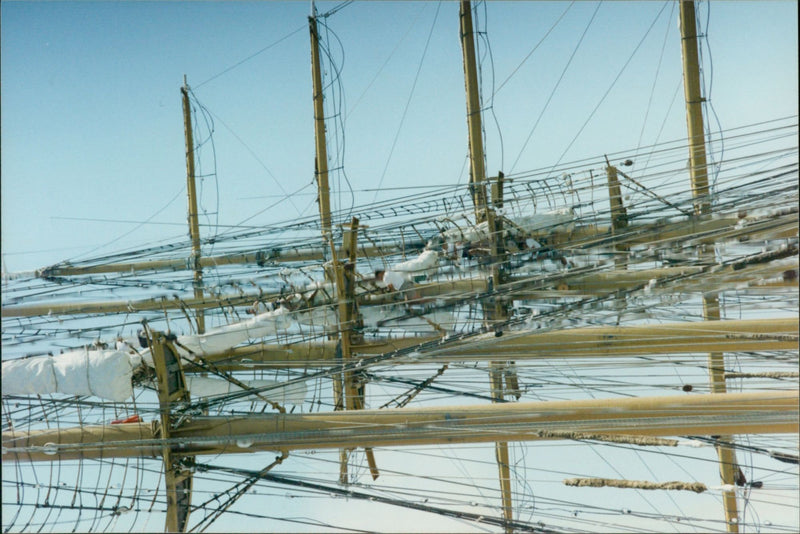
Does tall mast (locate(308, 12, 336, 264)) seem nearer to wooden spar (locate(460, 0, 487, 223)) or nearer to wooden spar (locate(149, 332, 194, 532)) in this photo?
wooden spar (locate(460, 0, 487, 223))

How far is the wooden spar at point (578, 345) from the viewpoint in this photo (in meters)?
8.99

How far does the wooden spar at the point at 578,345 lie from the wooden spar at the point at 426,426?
0.69m

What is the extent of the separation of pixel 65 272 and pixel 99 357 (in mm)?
8349

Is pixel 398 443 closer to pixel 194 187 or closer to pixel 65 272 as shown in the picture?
pixel 65 272

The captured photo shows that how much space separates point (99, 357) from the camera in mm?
9289

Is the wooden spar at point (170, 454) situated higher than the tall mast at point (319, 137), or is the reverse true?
the tall mast at point (319, 137)

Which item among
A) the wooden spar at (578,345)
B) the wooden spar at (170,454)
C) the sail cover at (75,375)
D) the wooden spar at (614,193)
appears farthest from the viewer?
the wooden spar at (614,193)

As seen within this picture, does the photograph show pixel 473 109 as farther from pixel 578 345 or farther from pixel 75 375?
pixel 75 375

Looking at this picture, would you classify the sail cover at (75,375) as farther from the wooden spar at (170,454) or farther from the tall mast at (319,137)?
the tall mast at (319,137)

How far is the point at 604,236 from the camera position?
9.44 m

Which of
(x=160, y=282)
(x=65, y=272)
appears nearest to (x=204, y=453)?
(x=160, y=282)

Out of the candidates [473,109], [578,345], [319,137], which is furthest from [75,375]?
[319,137]

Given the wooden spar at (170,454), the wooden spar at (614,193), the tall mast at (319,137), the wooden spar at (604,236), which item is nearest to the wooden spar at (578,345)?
the wooden spar at (170,454)

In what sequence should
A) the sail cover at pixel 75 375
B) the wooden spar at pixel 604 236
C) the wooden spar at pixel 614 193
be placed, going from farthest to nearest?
the wooden spar at pixel 614 193, the sail cover at pixel 75 375, the wooden spar at pixel 604 236
